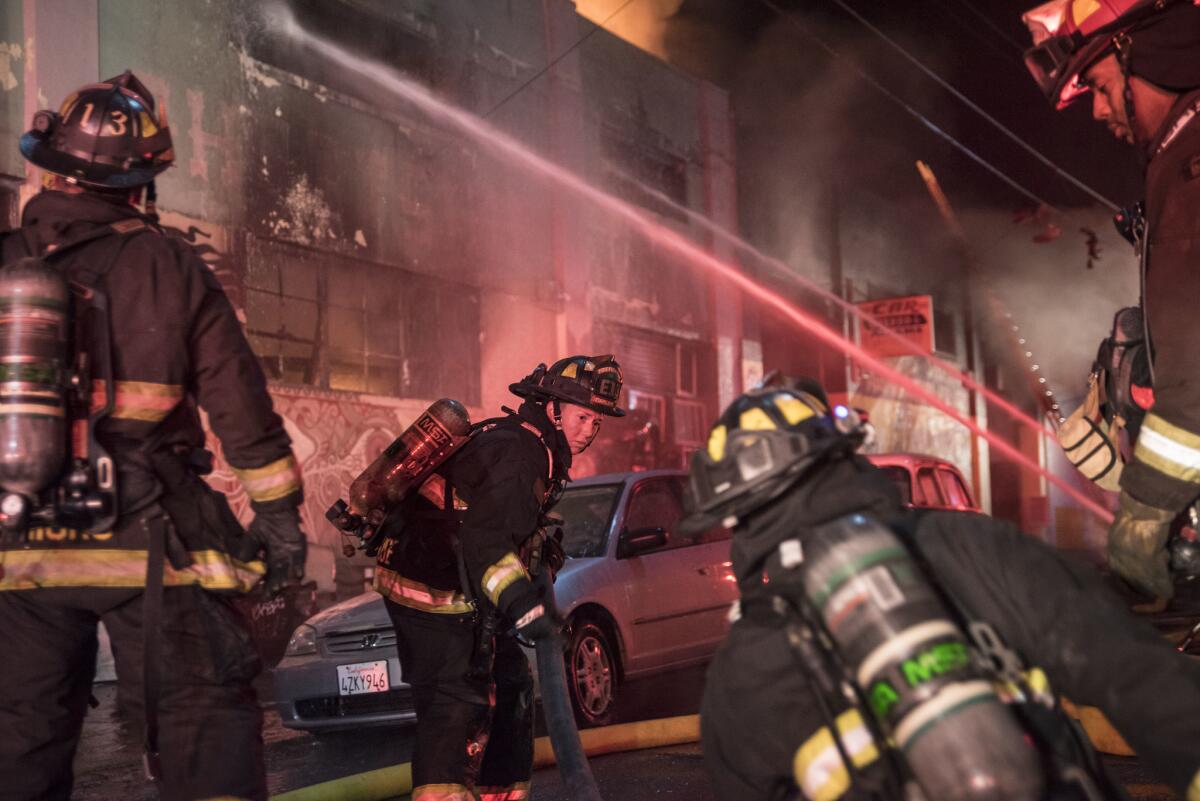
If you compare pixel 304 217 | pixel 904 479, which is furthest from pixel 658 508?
pixel 304 217

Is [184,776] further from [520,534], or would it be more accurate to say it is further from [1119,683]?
[1119,683]

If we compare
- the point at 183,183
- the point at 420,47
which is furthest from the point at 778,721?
the point at 420,47

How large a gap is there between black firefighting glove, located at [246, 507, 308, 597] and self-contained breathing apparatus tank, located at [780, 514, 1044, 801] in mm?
1551

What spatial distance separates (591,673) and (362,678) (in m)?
1.54

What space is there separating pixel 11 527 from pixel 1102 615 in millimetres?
2403

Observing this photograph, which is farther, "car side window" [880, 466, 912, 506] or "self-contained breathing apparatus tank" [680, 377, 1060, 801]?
"car side window" [880, 466, 912, 506]

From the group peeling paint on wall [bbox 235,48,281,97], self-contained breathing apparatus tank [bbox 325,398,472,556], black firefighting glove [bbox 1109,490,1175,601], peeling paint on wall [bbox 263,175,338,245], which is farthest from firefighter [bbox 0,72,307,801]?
peeling paint on wall [bbox 235,48,281,97]

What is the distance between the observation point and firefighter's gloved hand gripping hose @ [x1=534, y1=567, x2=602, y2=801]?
4.42m

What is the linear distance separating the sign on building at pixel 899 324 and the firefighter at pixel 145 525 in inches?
803

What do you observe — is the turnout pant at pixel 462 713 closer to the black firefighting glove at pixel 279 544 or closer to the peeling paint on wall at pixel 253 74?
the black firefighting glove at pixel 279 544

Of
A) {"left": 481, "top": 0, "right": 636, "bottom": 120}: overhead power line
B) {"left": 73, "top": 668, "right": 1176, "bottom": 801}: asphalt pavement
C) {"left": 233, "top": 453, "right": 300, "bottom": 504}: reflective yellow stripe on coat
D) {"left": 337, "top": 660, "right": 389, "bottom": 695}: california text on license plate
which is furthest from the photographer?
{"left": 481, "top": 0, "right": 636, "bottom": 120}: overhead power line

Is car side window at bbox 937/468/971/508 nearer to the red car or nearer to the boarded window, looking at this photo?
the red car

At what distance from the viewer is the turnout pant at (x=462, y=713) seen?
160 inches

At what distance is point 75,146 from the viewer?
3.14m
